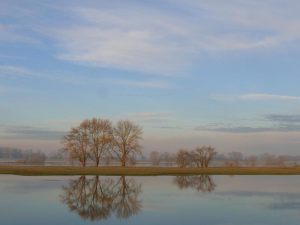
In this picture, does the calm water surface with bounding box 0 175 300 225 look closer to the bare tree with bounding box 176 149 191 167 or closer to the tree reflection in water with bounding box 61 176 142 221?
the tree reflection in water with bounding box 61 176 142 221

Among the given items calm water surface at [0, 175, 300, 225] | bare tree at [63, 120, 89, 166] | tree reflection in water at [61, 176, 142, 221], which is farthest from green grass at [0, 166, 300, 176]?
calm water surface at [0, 175, 300, 225]

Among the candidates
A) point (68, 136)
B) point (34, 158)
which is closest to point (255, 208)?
point (68, 136)

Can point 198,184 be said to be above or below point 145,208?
above

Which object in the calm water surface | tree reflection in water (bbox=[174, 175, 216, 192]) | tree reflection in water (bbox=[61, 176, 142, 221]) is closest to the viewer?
the calm water surface

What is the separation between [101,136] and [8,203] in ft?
194

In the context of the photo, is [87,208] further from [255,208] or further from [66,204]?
[255,208]

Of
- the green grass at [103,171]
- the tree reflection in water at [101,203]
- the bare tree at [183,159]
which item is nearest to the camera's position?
the tree reflection in water at [101,203]

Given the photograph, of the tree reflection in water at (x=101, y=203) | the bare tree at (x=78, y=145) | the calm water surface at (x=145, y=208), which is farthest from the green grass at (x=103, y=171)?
the calm water surface at (x=145, y=208)

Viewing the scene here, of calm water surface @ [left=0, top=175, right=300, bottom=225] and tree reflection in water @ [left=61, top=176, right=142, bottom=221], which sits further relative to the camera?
tree reflection in water @ [left=61, top=176, right=142, bottom=221]

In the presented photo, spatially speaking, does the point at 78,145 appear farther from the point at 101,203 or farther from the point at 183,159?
the point at 101,203

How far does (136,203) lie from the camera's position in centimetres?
2794

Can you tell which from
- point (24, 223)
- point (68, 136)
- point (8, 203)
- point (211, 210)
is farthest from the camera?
point (68, 136)

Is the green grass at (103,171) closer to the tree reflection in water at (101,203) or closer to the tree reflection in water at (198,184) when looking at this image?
the tree reflection in water at (198,184)

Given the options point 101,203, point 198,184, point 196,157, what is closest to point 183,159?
point 196,157
